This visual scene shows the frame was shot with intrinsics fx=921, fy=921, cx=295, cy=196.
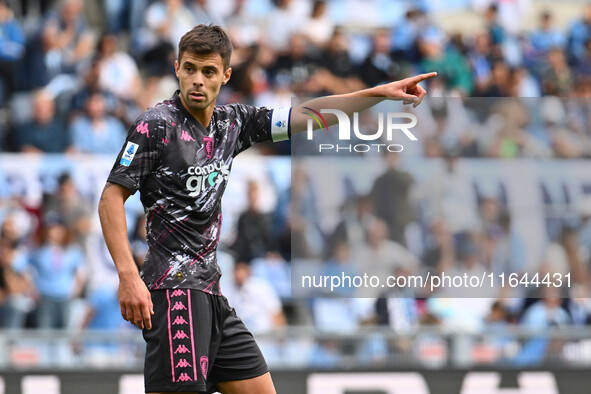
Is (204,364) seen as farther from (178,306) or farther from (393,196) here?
(393,196)

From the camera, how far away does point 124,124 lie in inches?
365

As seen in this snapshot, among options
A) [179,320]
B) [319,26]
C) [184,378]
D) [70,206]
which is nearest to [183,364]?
[184,378]

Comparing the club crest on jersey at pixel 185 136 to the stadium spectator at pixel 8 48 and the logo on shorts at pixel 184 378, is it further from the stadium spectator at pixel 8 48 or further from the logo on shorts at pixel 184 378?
the stadium spectator at pixel 8 48

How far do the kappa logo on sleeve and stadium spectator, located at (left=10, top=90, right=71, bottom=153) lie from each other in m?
5.64

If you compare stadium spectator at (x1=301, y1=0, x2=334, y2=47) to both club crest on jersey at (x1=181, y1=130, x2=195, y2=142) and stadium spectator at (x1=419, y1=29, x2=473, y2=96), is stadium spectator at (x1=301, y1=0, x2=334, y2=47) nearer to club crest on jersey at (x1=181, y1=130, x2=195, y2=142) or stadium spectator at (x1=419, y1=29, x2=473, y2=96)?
stadium spectator at (x1=419, y1=29, x2=473, y2=96)

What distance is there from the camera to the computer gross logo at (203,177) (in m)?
3.66

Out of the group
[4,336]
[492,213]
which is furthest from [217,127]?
[4,336]

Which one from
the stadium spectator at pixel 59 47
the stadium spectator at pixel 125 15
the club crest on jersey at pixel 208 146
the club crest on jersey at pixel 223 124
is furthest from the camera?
the stadium spectator at pixel 125 15

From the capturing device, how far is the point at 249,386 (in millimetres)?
3811

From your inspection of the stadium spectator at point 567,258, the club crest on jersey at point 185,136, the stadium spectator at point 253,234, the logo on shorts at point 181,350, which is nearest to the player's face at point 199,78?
the club crest on jersey at point 185,136

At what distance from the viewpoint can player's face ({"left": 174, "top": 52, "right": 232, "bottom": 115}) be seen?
3.66 metres

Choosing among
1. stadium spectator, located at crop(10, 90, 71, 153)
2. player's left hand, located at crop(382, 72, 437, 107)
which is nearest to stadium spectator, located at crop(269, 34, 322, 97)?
stadium spectator, located at crop(10, 90, 71, 153)

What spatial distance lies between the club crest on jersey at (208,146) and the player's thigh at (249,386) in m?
0.94

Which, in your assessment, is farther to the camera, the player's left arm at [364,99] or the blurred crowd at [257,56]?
the blurred crowd at [257,56]
